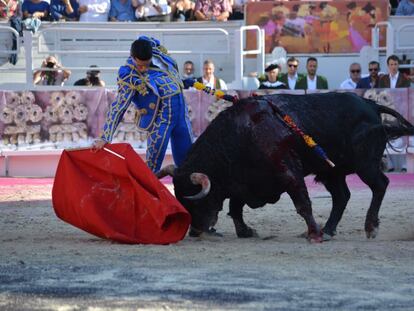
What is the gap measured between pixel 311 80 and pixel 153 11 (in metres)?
3.02

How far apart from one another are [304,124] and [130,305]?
9.93 feet

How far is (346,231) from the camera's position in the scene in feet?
29.4

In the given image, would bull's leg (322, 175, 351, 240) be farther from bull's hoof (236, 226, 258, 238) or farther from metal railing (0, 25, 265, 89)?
metal railing (0, 25, 265, 89)

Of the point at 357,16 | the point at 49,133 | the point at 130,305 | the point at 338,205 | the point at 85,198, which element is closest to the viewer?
the point at 130,305

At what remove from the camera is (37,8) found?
15.5m

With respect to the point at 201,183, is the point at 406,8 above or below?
above

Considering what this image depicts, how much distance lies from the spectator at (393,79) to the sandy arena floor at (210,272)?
4632 mm

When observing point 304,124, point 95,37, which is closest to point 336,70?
point 95,37

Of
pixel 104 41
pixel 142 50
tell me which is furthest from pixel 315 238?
pixel 104 41

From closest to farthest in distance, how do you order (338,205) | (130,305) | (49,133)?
1. (130,305)
2. (338,205)
3. (49,133)

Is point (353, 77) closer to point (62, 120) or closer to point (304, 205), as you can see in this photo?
point (62, 120)

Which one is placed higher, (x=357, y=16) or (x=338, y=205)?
(x=357, y=16)

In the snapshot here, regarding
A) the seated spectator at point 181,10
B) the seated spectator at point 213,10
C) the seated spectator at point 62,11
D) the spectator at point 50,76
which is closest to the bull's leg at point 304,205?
the spectator at point 50,76

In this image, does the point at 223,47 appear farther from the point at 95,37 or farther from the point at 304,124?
the point at 304,124
